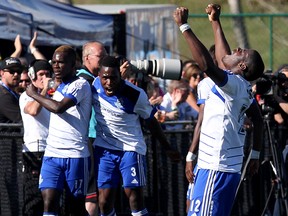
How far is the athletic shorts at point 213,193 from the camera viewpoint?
26.8ft

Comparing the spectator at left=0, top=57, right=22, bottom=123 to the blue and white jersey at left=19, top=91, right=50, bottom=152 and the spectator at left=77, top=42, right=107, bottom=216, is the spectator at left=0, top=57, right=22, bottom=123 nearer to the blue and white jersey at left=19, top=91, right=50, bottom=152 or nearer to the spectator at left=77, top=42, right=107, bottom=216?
the blue and white jersey at left=19, top=91, right=50, bottom=152

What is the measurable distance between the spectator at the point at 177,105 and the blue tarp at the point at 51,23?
5.86ft

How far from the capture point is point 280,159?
11.7m

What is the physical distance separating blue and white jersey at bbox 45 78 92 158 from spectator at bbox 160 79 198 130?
2.72 metres

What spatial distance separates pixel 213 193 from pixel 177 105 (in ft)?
16.0

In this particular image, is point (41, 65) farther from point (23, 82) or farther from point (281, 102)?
point (281, 102)

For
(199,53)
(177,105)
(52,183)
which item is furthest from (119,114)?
(177,105)

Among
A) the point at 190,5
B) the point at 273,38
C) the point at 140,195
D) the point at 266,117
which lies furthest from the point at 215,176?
the point at 190,5

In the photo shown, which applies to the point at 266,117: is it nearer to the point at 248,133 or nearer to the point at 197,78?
the point at 248,133

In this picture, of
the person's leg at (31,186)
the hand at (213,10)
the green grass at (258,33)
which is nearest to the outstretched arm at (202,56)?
the hand at (213,10)

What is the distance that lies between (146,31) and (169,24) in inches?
27.8

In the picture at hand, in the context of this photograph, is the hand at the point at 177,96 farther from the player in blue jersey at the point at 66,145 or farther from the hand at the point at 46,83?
the player in blue jersey at the point at 66,145

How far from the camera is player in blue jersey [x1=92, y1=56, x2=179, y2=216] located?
385 inches

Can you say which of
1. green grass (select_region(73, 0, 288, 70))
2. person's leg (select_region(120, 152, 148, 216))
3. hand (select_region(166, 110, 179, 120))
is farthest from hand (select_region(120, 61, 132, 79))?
green grass (select_region(73, 0, 288, 70))
